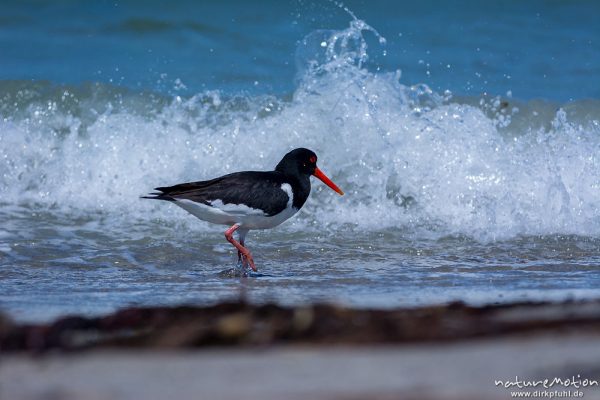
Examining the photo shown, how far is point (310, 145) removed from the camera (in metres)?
10.4

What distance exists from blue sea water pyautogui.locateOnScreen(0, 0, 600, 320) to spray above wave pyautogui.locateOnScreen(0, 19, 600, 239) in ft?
0.07

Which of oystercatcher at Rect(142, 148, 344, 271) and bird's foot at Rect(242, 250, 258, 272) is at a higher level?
oystercatcher at Rect(142, 148, 344, 271)

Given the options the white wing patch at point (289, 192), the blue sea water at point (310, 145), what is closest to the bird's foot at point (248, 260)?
the blue sea water at point (310, 145)

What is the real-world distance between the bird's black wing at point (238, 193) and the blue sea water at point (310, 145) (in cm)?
42

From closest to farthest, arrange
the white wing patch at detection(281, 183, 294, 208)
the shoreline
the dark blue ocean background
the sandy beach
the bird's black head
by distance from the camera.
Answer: the sandy beach < the shoreline < the white wing patch at detection(281, 183, 294, 208) < the bird's black head < the dark blue ocean background

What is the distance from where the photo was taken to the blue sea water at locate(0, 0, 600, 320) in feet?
22.0

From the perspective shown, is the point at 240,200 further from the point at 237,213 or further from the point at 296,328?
the point at 296,328

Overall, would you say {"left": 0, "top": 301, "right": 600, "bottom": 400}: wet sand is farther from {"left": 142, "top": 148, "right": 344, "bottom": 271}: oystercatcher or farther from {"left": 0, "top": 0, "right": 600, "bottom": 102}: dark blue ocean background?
{"left": 0, "top": 0, "right": 600, "bottom": 102}: dark blue ocean background

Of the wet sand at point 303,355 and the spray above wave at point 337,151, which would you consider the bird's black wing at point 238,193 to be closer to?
the spray above wave at point 337,151

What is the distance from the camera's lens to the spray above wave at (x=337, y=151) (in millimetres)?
9203

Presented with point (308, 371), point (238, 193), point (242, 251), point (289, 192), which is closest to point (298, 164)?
point (289, 192)

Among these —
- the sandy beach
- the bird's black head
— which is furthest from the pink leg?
the sandy beach

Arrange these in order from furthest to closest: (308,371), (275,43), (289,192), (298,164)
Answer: (275,43) → (298,164) → (289,192) → (308,371)

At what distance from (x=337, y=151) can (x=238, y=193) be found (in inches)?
120
